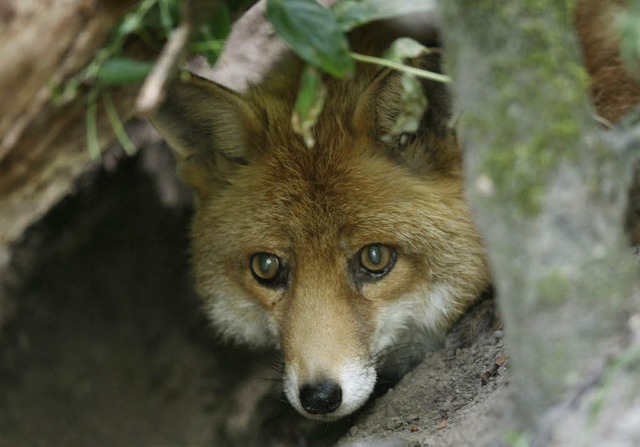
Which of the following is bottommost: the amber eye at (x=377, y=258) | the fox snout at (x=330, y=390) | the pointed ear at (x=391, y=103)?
the fox snout at (x=330, y=390)

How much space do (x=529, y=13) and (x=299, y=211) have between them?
1966 millimetres

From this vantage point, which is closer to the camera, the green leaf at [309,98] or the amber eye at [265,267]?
the green leaf at [309,98]

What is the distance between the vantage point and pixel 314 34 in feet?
8.65

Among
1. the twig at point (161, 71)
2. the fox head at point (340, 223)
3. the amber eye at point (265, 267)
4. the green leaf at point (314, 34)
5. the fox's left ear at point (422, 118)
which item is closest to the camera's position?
the twig at point (161, 71)

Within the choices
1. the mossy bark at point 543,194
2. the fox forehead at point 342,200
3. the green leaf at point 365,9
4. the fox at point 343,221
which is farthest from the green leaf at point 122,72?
the fox forehead at point 342,200

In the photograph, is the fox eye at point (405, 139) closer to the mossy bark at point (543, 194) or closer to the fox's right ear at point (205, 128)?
the fox's right ear at point (205, 128)

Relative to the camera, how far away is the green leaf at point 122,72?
105 inches

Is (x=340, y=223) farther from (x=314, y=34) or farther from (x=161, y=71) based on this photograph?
(x=161, y=71)

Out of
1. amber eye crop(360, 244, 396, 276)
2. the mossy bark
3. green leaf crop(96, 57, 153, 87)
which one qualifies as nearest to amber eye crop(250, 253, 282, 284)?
amber eye crop(360, 244, 396, 276)

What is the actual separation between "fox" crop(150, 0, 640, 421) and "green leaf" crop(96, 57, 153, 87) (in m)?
1.19

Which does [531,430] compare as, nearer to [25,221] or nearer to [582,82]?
[582,82]

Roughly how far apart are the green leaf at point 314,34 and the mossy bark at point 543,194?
1.61 feet

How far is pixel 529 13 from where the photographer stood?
7.21ft

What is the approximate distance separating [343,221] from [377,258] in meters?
0.27
